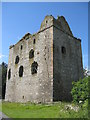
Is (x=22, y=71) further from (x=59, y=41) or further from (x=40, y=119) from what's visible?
(x=40, y=119)

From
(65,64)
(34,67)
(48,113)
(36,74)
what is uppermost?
(65,64)

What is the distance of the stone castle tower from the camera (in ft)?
46.2

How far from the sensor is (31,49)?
17.5m

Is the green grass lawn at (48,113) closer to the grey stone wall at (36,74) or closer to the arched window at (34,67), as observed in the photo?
the grey stone wall at (36,74)

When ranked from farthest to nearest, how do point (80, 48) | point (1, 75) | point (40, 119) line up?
point (1, 75) → point (80, 48) → point (40, 119)

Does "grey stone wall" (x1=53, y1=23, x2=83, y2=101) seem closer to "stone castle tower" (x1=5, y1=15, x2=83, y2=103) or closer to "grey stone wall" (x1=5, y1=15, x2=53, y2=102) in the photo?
"stone castle tower" (x1=5, y1=15, x2=83, y2=103)

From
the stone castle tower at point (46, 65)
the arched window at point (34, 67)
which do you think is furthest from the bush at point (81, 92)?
the arched window at point (34, 67)

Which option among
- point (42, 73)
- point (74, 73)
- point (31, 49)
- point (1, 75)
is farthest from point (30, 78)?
point (1, 75)

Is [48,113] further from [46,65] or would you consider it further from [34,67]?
[34,67]

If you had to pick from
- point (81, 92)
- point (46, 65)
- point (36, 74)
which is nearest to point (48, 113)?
point (81, 92)

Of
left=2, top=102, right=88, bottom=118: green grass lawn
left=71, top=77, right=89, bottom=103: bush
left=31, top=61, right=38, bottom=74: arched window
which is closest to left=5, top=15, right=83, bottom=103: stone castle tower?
left=31, top=61, right=38, bottom=74: arched window

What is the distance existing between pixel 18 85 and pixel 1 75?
544 inches

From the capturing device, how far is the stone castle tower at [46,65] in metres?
14.1

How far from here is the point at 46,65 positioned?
14594mm
